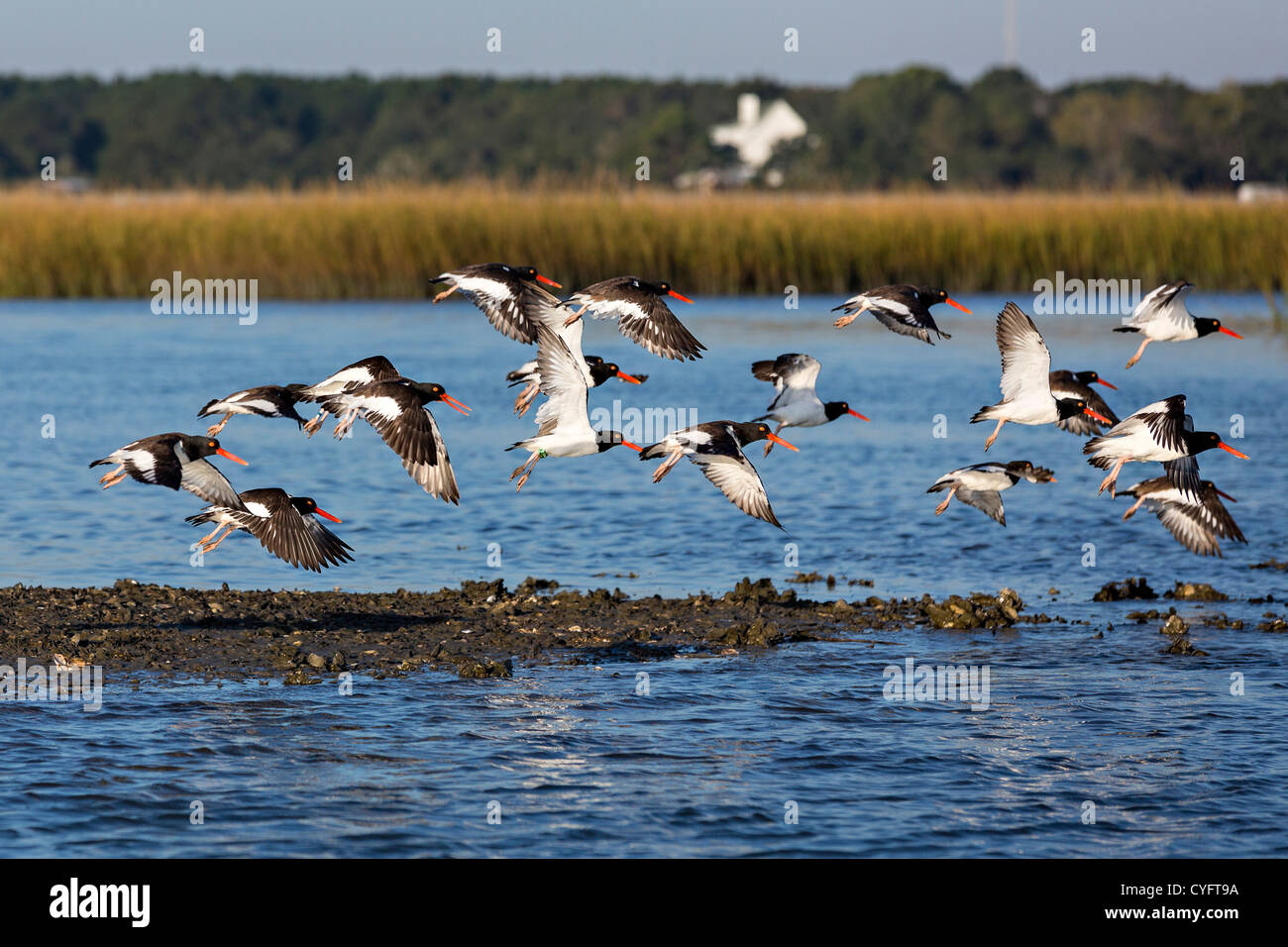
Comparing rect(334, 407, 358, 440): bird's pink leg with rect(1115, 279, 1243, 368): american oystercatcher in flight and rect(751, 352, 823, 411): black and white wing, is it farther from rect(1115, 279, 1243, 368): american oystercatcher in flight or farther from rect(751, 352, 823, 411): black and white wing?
rect(1115, 279, 1243, 368): american oystercatcher in flight

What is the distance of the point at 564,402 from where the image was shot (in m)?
10.9

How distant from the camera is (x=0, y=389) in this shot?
25125 mm

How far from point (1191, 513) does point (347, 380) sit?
6621 mm

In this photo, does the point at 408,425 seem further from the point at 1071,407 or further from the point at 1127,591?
the point at 1127,591

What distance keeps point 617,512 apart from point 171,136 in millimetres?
88344

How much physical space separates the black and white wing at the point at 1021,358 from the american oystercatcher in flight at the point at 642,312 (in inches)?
80.8

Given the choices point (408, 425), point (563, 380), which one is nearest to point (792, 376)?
point (563, 380)

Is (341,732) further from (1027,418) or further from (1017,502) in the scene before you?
(1017,502)

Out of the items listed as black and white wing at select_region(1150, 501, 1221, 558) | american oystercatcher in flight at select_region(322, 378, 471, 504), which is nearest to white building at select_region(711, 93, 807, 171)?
black and white wing at select_region(1150, 501, 1221, 558)

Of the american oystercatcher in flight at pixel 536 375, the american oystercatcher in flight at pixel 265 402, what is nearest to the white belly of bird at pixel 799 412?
the american oystercatcher in flight at pixel 536 375

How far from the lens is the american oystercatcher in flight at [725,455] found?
420 inches

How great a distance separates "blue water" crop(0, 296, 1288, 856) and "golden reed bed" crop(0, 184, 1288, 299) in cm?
1055

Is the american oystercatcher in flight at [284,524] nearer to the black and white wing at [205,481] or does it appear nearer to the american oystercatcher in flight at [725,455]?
the black and white wing at [205,481]
